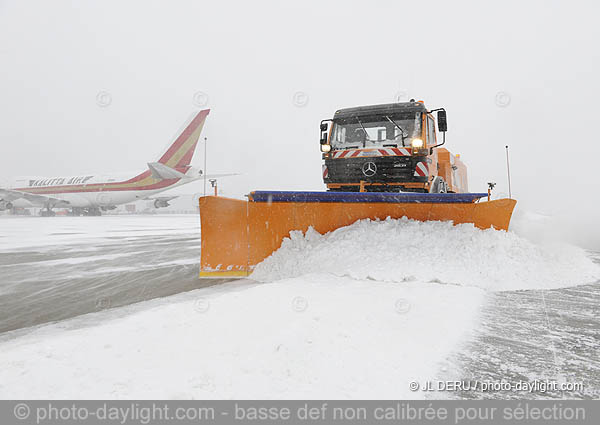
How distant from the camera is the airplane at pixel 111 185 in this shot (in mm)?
24375

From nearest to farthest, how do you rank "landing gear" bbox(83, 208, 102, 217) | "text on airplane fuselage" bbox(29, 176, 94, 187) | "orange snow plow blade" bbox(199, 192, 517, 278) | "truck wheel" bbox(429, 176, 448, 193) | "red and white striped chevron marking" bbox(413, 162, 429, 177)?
"orange snow plow blade" bbox(199, 192, 517, 278), "red and white striped chevron marking" bbox(413, 162, 429, 177), "truck wheel" bbox(429, 176, 448, 193), "text on airplane fuselage" bbox(29, 176, 94, 187), "landing gear" bbox(83, 208, 102, 217)

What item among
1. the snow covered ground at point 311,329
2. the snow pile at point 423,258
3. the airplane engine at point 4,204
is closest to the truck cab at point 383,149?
the snow pile at point 423,258

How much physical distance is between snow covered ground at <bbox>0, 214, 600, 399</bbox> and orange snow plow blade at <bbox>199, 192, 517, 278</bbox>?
31cm

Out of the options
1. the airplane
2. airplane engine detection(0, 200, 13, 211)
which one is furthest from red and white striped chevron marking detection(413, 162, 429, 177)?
airplane engine detection(0, 200, 13, 211)

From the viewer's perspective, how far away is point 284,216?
4.56m

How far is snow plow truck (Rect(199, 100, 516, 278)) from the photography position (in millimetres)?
4230

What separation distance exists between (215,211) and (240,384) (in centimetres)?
312

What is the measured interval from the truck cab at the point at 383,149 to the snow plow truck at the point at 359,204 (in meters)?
0.02

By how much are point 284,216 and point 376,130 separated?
2.38 metres

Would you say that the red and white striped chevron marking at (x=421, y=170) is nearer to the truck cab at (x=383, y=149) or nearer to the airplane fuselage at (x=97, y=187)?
the truck cab at (x=383, y=149)

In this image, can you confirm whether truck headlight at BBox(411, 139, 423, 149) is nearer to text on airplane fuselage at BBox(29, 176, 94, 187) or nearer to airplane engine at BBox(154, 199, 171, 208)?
airplane engine at BBox(154, 199, 171, 208)

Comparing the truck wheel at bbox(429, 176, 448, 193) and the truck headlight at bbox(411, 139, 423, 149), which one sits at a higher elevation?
the truck headlight at bbox(411, 139, 423, 149)

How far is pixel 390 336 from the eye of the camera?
208 centimetres
